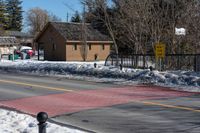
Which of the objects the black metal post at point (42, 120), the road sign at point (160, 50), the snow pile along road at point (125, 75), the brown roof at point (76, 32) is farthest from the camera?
the brown roof at point (76, 32)

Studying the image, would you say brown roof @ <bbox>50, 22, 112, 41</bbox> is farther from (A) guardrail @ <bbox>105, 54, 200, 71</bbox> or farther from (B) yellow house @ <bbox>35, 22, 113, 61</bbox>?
(A) guardrail @ <bbox>105, 54, 200, 71</bbox>

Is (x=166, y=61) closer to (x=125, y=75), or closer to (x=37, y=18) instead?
(x=125, y=75)

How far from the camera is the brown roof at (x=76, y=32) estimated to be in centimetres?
5397

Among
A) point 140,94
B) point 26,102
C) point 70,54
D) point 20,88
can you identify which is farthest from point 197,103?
point 70,54

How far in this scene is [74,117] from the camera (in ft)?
36.8

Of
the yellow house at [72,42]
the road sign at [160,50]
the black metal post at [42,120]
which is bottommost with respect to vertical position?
the black metal post at [42,120]

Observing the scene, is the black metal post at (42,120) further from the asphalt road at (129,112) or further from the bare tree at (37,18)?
the bare tree at (37,18)

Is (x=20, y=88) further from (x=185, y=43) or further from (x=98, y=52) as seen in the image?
(x=98, y=52)

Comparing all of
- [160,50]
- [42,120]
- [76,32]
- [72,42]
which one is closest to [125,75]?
[160,50]

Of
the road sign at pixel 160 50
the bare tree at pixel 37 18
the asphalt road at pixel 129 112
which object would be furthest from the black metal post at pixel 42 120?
the bare tree at pixel 37 18

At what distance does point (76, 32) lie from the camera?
2178 inches

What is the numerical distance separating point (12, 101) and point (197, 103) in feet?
20.7

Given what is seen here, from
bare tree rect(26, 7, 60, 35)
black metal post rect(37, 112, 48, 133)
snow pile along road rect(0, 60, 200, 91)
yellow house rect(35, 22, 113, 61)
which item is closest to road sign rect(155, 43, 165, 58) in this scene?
snow pile along road rect(0, 60, 200, 91)

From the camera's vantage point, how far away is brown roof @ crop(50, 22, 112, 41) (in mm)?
53969
